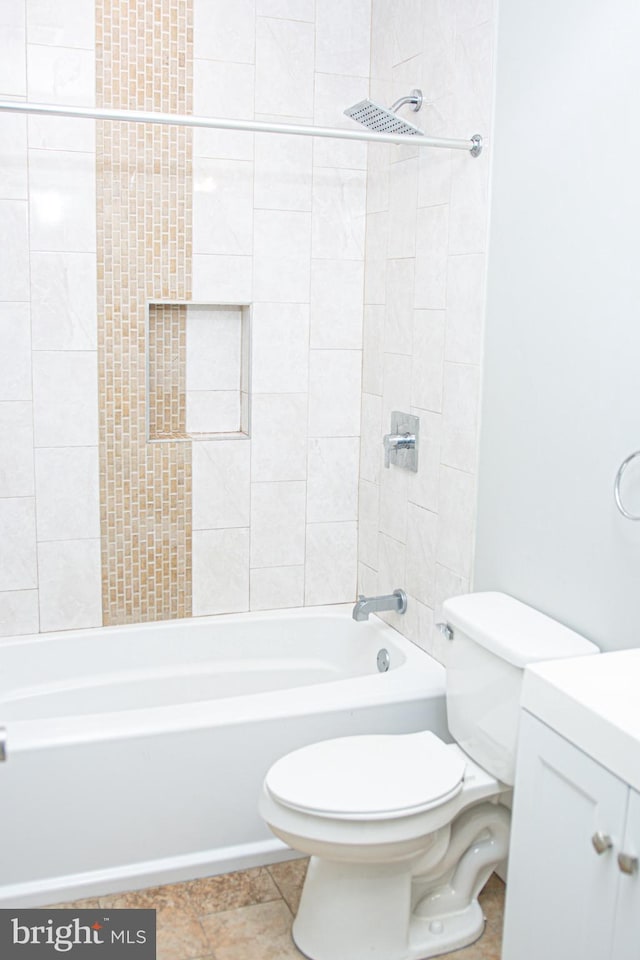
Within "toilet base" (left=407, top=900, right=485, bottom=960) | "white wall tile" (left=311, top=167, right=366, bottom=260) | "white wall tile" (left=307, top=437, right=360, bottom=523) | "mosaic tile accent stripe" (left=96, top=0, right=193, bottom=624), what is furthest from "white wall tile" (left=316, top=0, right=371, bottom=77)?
"toilet base" (left=407, top=900, right=485, bottom=960)

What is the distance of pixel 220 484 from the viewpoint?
3.27 meters

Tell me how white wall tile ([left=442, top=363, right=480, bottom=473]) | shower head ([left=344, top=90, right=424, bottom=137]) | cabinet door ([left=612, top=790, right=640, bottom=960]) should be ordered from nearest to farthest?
cabinet door ([left=612, top=790, right=640, bottom=960])
shower head ([left=344, top=90, right=424, bottom=137])
white wall tile ([left=442, top=363, right=480, bottom=473])

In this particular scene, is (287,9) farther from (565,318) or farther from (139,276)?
(565,318)

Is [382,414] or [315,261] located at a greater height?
[315,261]

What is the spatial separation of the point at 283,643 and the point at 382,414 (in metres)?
0.86

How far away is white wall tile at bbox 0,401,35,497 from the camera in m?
2.98

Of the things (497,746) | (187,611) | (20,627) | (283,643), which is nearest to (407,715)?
(497,746)

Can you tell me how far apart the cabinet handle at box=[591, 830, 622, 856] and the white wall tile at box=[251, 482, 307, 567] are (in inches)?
75.8

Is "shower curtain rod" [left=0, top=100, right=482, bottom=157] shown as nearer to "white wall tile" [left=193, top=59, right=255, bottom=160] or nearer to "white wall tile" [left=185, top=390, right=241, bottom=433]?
"white wall tile" [left=193, top=59, right=255, bottom=160]

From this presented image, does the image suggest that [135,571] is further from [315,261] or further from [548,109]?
[548,109]

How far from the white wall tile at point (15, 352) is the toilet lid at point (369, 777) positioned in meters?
1.47

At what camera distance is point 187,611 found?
10.8 ft

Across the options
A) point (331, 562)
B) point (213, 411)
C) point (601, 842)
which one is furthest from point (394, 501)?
point (601, 842)

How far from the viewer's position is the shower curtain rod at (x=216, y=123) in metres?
2.31
